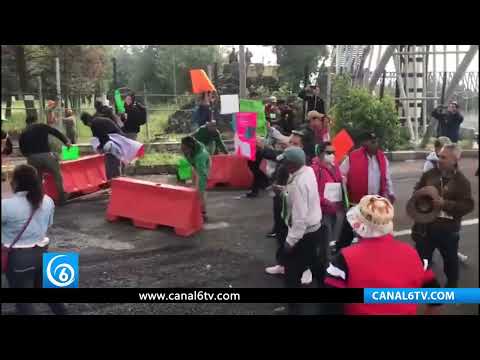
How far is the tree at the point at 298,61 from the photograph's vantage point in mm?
3471

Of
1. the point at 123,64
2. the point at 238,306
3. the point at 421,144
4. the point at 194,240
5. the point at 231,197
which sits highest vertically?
the point at 123,64

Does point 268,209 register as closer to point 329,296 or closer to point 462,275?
point 329,296

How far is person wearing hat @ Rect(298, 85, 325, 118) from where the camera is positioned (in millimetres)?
3740

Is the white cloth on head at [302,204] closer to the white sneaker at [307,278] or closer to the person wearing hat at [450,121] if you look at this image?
the white sneaker at [307,278]

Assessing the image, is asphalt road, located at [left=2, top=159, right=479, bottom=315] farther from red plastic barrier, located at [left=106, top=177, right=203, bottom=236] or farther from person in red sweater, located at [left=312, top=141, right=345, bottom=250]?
person in red sweater, located at [left=312, top=141, right=345, bottom=250]

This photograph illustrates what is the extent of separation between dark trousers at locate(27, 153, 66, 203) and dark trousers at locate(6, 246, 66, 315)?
0.52 meters

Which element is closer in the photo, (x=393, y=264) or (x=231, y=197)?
(x=393, y=264)

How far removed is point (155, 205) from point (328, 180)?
1.78 meters

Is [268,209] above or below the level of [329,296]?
above

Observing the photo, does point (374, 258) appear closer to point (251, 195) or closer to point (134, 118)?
point (134, 118)

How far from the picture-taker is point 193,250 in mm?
4184
